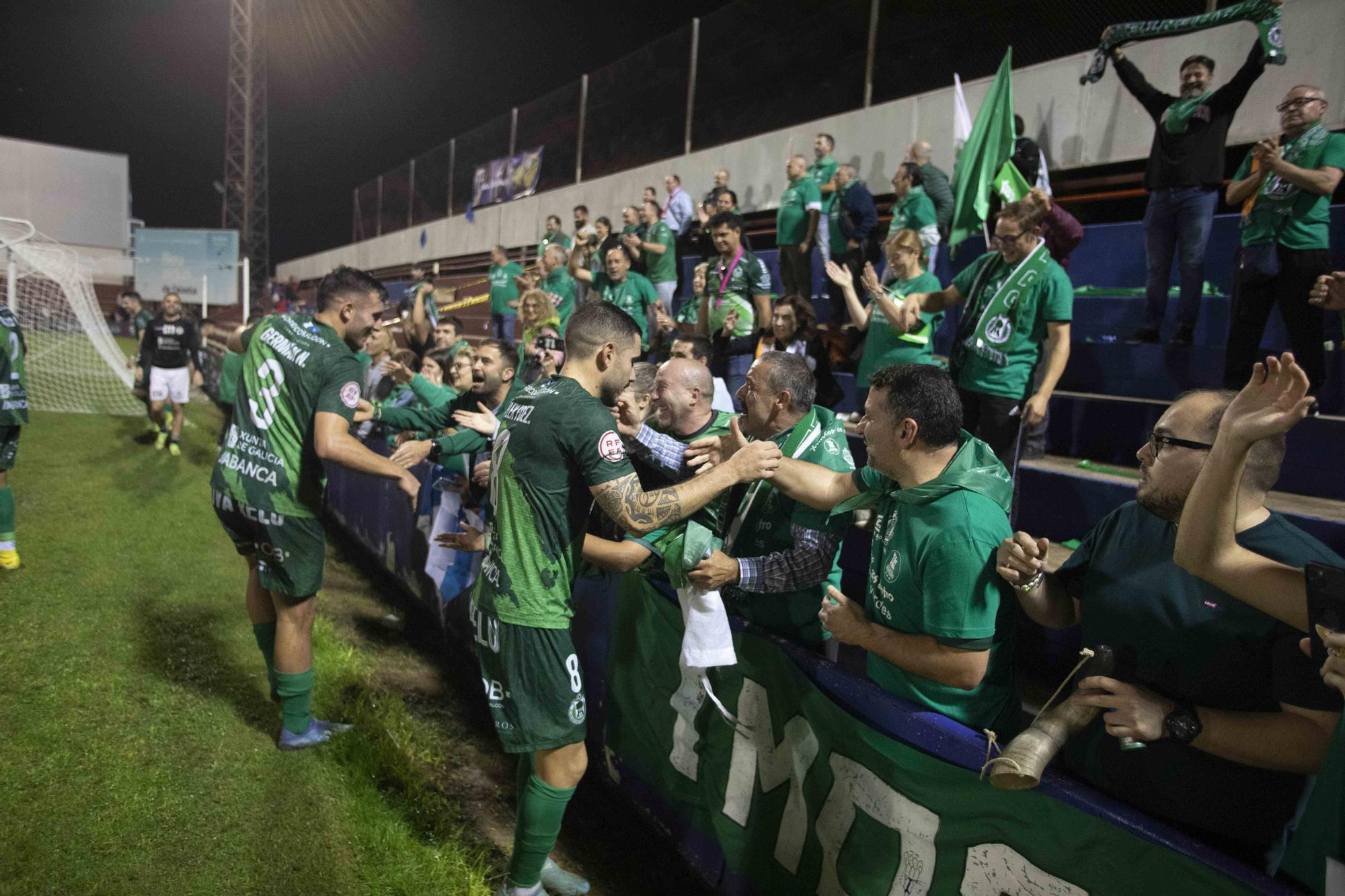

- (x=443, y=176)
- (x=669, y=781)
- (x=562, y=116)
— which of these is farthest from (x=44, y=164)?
(x=669, y=781)

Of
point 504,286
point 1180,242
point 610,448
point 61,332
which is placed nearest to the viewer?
point 610,448

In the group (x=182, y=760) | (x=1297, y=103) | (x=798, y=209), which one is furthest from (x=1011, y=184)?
(x=182, y=760)

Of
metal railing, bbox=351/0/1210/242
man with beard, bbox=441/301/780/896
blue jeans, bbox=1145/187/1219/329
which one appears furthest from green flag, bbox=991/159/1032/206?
man with beard, bbox=441/301/780/896

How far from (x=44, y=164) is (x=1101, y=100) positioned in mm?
46402

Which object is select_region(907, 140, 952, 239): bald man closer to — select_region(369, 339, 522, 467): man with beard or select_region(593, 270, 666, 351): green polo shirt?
select_region(593, 270, 666, 351): green polo shirt

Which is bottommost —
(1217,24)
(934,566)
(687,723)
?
(687,723)

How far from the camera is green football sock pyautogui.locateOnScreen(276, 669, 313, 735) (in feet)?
13.1

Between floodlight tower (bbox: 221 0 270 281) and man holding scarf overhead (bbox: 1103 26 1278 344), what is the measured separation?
141 feet

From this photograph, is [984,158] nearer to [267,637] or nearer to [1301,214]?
[1301,214]

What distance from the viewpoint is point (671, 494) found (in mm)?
2799

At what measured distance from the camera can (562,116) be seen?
1852cm

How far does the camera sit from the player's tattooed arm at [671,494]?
274cm

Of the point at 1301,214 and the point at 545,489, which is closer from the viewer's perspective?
the point at 545,489

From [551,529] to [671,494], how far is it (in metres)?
0.46
